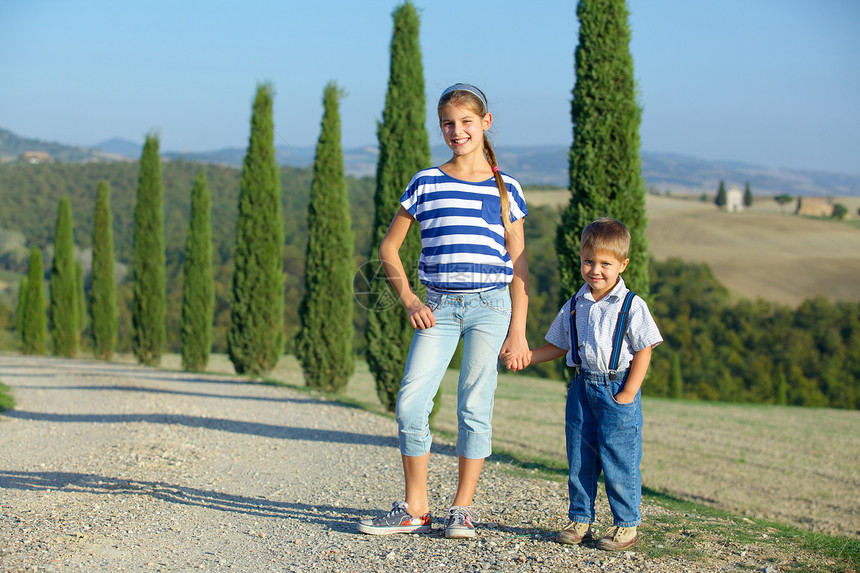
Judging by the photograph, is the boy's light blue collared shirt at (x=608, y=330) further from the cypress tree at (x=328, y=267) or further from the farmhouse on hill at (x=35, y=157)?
the farmhouse on hill at (x=35, y=157)

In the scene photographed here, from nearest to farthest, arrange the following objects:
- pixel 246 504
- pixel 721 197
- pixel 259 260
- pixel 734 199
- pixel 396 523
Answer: pixel 396 523, pixel 246 504, pixel 259 260, pixel 734 199, pixel 721 197

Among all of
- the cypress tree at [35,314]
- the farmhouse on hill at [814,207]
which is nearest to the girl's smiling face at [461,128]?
the cypress tree at [35,314]

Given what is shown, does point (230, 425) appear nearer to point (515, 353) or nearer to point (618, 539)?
point (515, 353)

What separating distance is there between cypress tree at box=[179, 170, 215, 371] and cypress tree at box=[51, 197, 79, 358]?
929cm

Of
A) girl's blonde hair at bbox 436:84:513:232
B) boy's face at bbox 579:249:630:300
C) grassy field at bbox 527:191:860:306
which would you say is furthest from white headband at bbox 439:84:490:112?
grassy field at bbox 527:191:860:306

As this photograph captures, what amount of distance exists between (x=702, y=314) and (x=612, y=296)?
39818 mm

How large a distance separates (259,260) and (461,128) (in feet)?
41.8

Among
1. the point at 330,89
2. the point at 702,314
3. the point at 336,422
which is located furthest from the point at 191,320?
the point at 702,314

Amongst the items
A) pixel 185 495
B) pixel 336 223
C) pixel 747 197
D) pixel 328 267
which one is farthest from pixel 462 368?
pixel 747 197

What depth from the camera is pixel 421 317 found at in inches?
129

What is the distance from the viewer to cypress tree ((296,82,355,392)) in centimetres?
1316

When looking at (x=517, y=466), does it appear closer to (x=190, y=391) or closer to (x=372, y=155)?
(x=372, y=155)

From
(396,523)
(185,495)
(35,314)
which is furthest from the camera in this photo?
(35,314)

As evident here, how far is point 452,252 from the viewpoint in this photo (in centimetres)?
333
